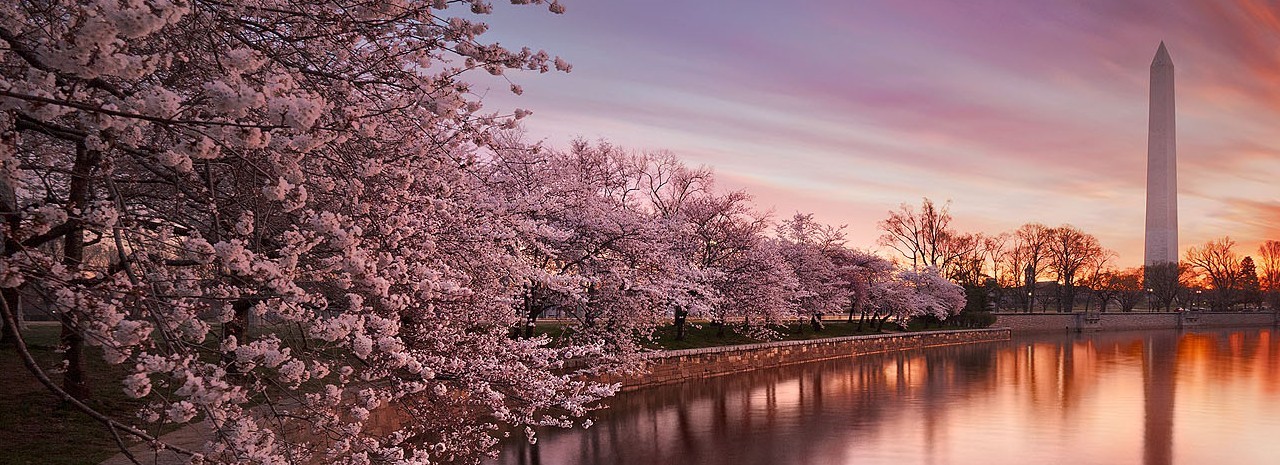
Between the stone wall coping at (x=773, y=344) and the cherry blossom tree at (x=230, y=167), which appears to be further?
the stone wall coping at (x=773, y=344)

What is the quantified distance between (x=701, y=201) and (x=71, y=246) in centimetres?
2516

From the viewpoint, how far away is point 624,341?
22.9m

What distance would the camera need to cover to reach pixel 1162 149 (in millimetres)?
79750

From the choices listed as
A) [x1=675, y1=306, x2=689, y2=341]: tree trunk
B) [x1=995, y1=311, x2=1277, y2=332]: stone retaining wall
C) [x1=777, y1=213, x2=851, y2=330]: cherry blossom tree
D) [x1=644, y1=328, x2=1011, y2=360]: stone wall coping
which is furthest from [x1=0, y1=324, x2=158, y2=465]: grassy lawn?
[x1=995, y1=311, x2=1277, y2=332]: stone retaining wall

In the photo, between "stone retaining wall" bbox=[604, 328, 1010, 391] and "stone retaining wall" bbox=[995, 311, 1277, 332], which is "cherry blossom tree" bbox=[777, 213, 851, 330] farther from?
"stone retaining wall" bbox=[995, 311, 1277, 332]

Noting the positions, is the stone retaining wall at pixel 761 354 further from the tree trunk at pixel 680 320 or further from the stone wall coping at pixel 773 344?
the tree trunk at pixel 680 320

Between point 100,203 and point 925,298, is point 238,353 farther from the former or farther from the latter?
point 925,298

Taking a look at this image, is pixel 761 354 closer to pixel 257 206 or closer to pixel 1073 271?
pixel 257 206

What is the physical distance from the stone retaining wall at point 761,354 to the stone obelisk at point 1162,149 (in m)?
42.0

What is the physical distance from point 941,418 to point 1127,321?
66.9m

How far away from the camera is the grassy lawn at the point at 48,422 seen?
8.78m

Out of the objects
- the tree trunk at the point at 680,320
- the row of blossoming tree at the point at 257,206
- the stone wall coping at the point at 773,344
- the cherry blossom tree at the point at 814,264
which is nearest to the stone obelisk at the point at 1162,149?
the stone wall coping at the point at 773,344

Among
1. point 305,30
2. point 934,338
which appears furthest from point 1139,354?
point 305,30

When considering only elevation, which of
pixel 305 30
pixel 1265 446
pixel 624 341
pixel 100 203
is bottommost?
pixel 1265 446
